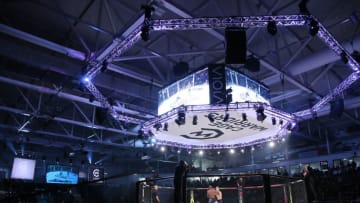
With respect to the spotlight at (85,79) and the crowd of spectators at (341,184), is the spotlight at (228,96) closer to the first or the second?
the spotlight at (85,79)

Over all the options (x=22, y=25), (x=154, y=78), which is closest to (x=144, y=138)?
(x=154, y=78)

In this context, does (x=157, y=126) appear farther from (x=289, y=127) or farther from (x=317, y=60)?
(x=317, y=60)

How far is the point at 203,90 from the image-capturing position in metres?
8.52

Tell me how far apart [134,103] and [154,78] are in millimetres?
2806

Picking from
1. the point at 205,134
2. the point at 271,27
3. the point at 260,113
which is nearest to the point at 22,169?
the point at 205,134

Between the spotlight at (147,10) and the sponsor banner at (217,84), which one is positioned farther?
the sponsor banner at (217,84)

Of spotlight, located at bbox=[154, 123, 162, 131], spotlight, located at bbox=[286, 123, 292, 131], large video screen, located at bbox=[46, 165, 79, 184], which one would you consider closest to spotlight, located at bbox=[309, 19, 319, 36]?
spotlight, located at bbox=[286, 123, 292, 131]

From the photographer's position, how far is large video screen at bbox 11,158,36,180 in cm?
1797

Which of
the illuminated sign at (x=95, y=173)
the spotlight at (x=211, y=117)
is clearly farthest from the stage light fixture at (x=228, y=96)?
the illuminated sign at (x=95, y=173)

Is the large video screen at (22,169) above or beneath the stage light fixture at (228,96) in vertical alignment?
beneath

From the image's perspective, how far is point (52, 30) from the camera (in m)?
9.06

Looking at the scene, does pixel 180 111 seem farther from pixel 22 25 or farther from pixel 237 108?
pixel 22 25

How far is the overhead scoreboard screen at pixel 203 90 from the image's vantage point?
852 centimetres

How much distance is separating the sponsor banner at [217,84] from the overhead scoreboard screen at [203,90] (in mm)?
59
